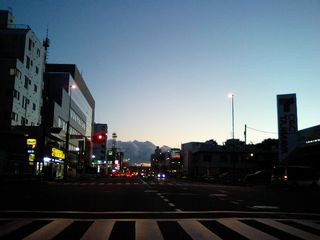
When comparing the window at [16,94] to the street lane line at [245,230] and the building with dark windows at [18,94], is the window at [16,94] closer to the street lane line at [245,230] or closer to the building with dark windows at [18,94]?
the building with dark windows at [18,94]

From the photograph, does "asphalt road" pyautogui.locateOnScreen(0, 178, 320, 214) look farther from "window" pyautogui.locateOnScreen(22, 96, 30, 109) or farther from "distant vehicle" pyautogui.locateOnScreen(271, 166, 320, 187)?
"window" pyautogui.locateOnScreen(22, 96, 30, 109)

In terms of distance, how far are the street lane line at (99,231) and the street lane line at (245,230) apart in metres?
3.00

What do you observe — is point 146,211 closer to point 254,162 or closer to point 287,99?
point 287,99

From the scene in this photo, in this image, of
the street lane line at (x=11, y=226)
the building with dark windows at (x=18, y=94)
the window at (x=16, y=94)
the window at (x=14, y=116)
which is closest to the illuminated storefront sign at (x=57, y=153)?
the building with dark windows at (x=18, y=94)

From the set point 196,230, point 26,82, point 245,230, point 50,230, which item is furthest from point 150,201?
Result: point 26,82

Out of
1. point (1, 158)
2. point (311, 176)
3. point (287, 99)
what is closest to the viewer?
point (311, 176)

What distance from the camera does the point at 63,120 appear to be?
83438mm

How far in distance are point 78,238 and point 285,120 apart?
165ft

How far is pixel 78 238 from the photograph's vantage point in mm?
8125

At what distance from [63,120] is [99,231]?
76773 millimetres

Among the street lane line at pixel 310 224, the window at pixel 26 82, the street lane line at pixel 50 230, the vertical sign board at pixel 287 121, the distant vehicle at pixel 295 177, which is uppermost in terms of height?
the window at pixel 26 82

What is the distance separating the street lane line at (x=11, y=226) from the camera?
8781mm

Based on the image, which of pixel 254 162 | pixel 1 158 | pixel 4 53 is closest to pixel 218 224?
pixel 1 158

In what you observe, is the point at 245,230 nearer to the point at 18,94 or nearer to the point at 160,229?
the point at 160,229
